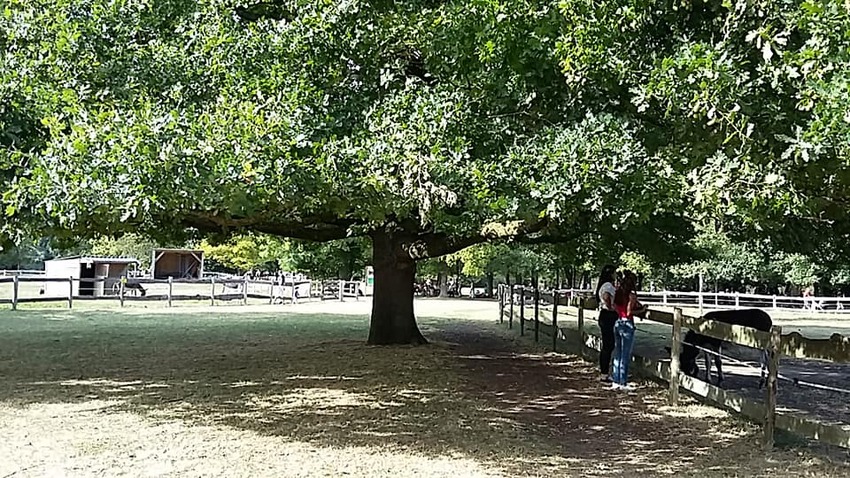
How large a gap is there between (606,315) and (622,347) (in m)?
0.57

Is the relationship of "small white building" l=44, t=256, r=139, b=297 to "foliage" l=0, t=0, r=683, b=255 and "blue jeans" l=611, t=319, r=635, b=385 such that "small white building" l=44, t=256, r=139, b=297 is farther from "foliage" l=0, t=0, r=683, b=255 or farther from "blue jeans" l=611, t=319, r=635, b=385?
"blue jeans" l=611, t=319, r=635, b=385

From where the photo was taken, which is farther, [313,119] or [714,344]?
[714,344]

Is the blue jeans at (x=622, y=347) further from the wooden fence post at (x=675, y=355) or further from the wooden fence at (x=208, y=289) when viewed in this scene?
the wooden fence at (x=208, y=289)

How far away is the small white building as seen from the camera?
3139cm

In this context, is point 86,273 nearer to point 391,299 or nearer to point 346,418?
point 391,299

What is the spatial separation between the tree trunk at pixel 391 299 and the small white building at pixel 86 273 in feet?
62.0

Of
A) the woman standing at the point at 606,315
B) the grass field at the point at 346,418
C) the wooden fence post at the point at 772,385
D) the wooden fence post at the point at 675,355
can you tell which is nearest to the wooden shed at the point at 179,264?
the grass field at the point at 346,418

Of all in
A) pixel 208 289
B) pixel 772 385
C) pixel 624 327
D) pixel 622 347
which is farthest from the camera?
pixel 208 289

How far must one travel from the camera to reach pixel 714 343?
9.68 meters

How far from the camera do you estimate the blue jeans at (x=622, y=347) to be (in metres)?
9.38

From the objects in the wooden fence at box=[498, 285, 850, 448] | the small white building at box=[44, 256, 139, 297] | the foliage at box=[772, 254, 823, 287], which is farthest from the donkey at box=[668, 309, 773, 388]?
the foliage at box=[772, 254, 823, 287]

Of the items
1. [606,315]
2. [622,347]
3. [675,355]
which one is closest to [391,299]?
[606,315]

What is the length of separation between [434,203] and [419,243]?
18.4 ft

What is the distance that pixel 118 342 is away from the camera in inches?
569
